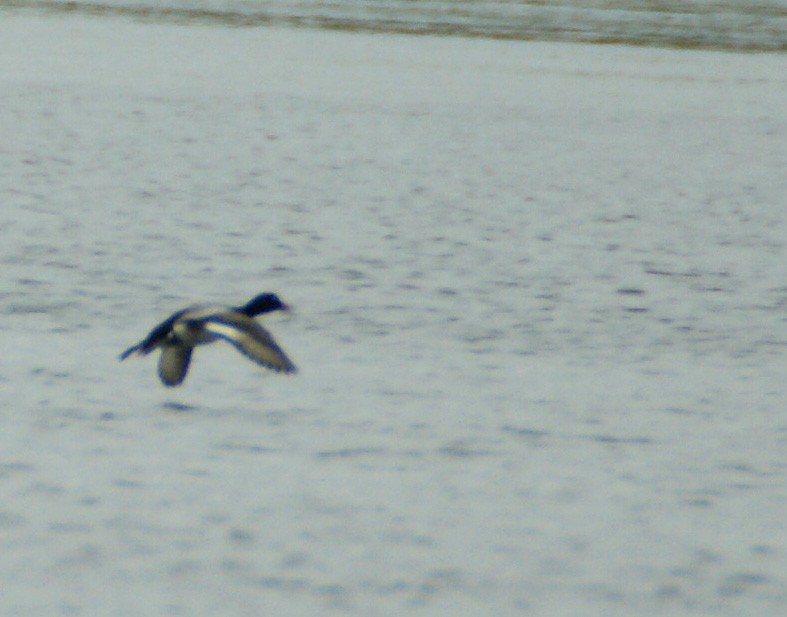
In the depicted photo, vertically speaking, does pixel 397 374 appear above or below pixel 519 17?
below

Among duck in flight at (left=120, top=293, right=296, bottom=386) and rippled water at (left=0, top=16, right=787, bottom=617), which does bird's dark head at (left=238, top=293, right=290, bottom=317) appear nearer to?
duck in flight at (left=120, top=293, right=296, bottom=386)

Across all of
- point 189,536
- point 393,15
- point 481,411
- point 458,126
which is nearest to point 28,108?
point 458,126

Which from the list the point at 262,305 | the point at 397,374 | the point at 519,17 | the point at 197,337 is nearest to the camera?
the point at 197,337

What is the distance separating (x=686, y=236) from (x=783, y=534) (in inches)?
159

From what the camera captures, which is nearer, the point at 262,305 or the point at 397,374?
the point at 262,305

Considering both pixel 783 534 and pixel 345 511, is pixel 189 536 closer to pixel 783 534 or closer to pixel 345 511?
pixel 345 511

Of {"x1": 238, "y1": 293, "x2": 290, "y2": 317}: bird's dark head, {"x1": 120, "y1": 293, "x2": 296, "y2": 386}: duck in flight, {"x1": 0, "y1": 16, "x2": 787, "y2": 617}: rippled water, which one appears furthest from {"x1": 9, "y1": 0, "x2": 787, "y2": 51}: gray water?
{"x1": 120, "y1": 293, "x2": 296, "y2": 386}: duck in flight

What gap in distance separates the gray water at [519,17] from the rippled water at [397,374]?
821 centimetres

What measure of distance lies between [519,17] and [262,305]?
1723 cm

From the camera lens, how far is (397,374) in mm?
5215

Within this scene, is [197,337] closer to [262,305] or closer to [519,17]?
[262,305]

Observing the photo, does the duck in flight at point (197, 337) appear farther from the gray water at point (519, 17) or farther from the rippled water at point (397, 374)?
the gray water at point (519, 17)

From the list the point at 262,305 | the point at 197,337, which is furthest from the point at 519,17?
the point at 197,337

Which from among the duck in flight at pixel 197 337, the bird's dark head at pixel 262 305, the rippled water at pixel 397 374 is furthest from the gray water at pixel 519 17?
the duck in flight at pixel 197 337
